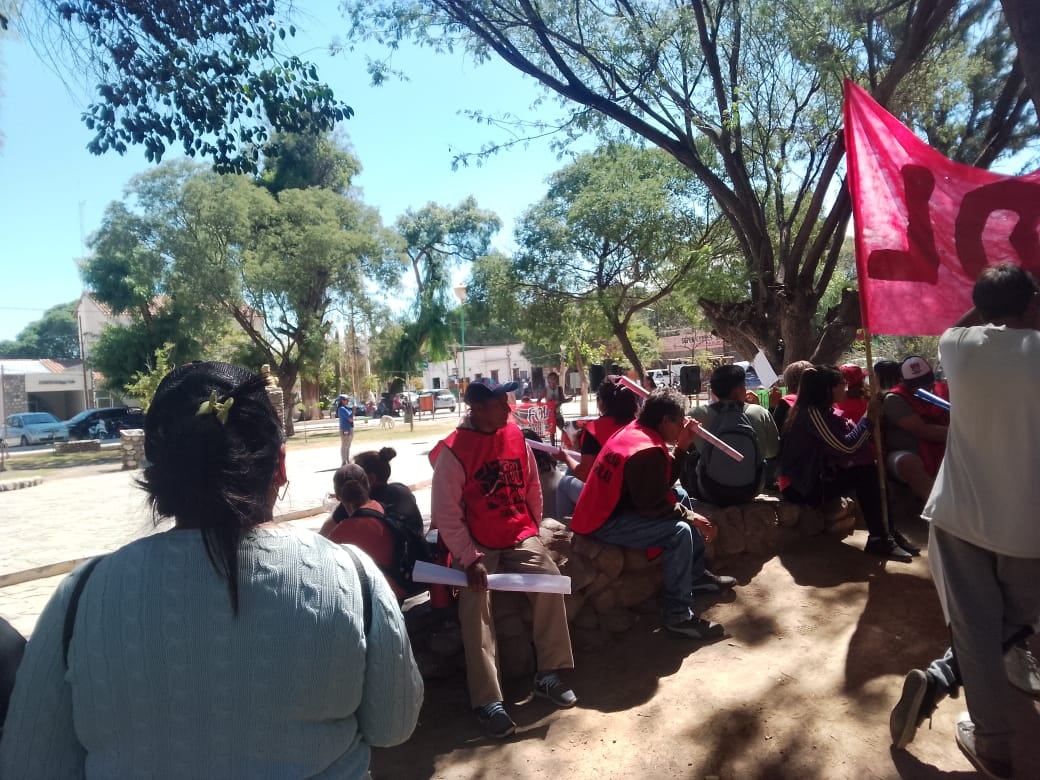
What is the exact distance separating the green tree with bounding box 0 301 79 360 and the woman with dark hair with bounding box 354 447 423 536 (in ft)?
244

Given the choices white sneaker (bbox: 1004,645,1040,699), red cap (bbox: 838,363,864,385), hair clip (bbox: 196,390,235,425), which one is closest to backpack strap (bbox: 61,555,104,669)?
hair clip (bbox: 196,390,235,425)

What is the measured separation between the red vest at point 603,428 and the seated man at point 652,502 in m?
0.86

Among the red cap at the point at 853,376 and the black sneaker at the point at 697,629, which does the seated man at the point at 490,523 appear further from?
the red cap at the point at 853,376

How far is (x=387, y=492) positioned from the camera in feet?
14.3

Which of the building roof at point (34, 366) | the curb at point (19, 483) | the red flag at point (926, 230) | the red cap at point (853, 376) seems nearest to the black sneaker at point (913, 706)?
the red flag at point (926, 230)

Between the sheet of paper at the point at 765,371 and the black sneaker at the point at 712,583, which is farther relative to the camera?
the sheet of paper at the point at 765,371

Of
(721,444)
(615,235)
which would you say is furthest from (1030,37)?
(615,235)

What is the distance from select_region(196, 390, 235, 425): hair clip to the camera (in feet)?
4.62

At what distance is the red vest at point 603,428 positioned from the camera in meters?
5.01

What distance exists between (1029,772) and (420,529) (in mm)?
2988

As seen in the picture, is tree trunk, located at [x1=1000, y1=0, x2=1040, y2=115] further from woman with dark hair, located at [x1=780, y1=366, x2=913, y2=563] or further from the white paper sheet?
the white paper sheet

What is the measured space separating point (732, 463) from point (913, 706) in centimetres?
228

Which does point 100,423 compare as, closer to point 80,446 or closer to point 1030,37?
point 80,446

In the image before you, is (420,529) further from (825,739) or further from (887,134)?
(887,134)
